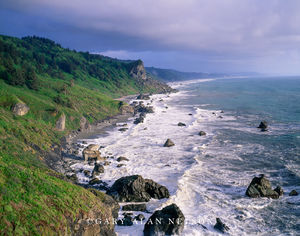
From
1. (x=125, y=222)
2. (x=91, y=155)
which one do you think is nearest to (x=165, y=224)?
(x=125, y=222)

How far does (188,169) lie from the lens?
1356 inches

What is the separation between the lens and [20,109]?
46625 mm

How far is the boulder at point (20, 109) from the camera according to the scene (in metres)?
45.6

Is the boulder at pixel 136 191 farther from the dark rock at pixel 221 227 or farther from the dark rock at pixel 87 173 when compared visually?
the dark rock at pixel 87 173

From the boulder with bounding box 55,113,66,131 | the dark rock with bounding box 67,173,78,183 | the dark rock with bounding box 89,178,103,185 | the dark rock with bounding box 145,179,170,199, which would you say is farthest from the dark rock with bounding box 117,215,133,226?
the boulder with bounding box 55,113,66,131

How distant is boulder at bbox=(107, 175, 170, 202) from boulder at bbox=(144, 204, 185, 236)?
5.96 meters

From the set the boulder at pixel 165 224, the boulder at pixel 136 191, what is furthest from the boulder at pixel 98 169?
the boulder at pixel 165 224

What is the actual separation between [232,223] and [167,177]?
40.4 feet

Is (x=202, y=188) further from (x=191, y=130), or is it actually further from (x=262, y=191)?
(x=191, y=130)

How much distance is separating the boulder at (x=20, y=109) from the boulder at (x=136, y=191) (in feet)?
103

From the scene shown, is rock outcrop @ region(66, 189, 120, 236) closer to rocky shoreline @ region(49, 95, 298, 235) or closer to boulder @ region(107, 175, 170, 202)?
rocky shoreline @ region(49, 95, 298, 235)

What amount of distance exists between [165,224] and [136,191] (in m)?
7.35

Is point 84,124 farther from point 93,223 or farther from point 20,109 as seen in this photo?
point 93,223

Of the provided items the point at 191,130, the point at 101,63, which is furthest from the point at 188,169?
the point at 101,63
